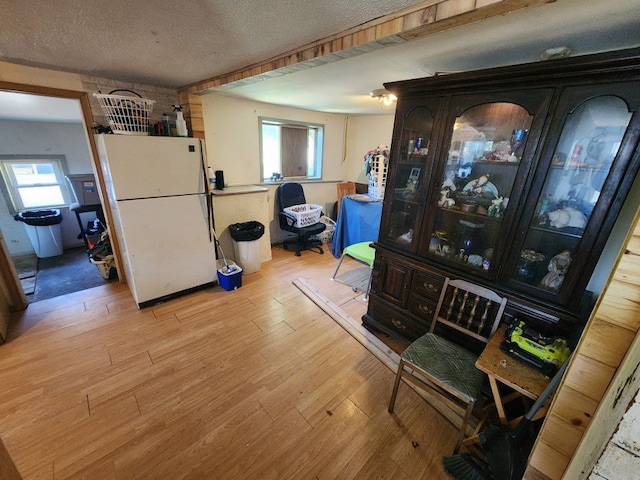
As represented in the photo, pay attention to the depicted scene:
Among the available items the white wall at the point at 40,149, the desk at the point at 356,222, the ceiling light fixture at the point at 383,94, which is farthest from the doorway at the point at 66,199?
the desk at the point at 356,222

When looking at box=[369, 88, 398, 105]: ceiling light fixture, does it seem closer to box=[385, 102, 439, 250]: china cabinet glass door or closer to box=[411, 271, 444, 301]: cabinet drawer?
box=[385, 102, 439, 250]: china cabinet glass door

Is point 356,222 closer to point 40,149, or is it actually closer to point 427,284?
point 427,284

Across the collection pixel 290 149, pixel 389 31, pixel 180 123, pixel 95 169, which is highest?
pixel 389 31

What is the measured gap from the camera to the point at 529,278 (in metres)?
1.46

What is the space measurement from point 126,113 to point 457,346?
3028mm

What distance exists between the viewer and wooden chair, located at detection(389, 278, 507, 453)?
4.34 feet

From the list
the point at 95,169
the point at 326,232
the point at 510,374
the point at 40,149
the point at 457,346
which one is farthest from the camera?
the point at 326,232

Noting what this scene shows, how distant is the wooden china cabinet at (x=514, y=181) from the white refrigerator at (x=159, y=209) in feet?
6.11

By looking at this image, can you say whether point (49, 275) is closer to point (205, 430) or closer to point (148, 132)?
point (148, 132)

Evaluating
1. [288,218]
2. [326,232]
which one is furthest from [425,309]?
[326,232]

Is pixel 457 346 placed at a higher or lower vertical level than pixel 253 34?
lower

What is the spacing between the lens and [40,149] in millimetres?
3785

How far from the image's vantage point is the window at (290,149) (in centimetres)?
383

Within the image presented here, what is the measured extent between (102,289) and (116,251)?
459 millimetres
